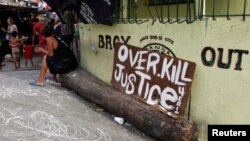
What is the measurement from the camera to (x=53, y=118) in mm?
6074

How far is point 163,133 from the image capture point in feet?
17.4

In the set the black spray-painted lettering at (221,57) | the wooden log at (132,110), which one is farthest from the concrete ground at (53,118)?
the black spray-painted lettering at (221,57)

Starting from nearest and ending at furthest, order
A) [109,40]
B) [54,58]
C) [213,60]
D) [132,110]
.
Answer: [213,60]
[132,110]
[109,40]
[54,58]

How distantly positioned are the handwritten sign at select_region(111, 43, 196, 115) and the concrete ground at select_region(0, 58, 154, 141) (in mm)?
569

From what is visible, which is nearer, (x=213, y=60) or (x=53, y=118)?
(x=213, y=60)

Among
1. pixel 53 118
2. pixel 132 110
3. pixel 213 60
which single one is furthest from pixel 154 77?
pixel 53 118

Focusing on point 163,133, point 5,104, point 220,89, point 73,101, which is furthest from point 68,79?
point 220,89

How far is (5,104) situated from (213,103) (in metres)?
3.61

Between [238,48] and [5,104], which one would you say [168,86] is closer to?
[238,48]

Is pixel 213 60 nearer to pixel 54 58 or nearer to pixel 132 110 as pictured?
pixel 132 110

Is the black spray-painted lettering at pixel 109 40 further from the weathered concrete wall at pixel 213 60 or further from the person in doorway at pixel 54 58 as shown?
the person in doorway at pixel 54 58

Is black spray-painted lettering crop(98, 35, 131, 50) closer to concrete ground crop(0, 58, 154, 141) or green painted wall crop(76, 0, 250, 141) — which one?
green painted wall crop(76, 0, 250, 141)

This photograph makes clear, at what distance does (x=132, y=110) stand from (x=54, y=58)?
10.3 feet

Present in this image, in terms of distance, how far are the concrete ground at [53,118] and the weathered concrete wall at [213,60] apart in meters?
1.05
